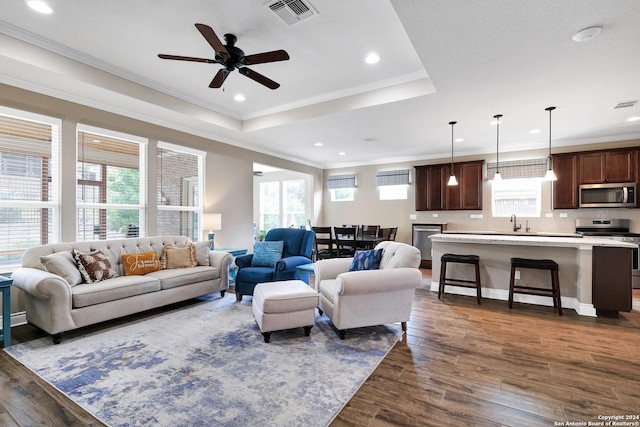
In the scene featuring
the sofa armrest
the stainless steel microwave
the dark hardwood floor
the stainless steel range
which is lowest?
the dark hardwood floor

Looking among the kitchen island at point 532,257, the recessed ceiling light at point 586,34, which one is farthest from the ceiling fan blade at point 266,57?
the kitchen island at point 532,257

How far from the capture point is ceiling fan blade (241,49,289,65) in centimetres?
269

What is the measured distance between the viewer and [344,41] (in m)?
3.05

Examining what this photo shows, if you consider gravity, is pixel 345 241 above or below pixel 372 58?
below

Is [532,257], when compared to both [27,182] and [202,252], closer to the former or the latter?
[202,252]

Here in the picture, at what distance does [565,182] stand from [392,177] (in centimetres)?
347

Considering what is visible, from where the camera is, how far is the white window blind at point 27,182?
335cm

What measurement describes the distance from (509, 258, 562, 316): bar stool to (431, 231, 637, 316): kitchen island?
17 cm

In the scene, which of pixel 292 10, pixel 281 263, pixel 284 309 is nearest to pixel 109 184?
pixel 281 263

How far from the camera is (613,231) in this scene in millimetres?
5535

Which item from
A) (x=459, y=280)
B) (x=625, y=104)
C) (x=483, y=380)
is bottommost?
(x=483, y=380)

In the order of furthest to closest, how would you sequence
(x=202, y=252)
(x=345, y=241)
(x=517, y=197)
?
(x=517, y=197), (x=345, y=241), (x=202, y=252)

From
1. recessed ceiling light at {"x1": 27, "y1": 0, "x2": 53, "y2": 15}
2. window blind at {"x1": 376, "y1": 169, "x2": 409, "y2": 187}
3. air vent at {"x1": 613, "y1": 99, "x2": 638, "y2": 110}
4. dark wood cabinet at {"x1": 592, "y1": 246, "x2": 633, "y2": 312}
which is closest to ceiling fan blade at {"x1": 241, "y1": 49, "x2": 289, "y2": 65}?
recessed ceiling light at {"x1": 27, "y1": 0, "x2": 53, "y2": 15}

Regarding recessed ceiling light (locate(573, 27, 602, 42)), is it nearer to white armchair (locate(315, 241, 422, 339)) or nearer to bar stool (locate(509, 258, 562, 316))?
white armchair (locate(315, 241, 422, 339))
